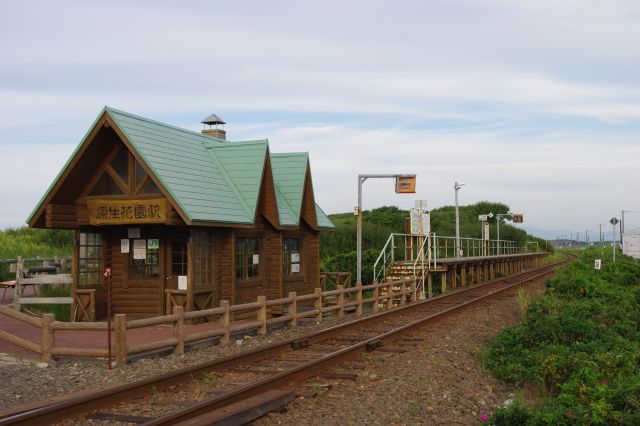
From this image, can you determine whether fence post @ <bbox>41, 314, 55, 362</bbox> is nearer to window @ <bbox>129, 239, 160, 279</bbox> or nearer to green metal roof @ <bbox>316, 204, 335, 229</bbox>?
window @ <bbox>129, 239, 160, 279</bbox>

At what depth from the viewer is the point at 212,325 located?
17.1 m

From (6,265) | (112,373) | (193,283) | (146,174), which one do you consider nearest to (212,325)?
(193,283)

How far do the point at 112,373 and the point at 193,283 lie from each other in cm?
547

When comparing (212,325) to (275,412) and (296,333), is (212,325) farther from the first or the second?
(275,412)

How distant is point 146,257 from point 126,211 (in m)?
1.57

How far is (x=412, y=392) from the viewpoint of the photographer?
396 inches

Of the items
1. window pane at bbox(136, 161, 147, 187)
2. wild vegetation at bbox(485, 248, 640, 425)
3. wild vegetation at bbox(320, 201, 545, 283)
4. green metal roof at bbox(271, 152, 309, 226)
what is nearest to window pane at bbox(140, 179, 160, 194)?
window pane at bbox(136, 161, 147, 187)

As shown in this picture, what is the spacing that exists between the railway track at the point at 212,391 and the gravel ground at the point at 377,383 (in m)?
0.35

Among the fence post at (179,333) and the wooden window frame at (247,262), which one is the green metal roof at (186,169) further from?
the fence post at (179,333)

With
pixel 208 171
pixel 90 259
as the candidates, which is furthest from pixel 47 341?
pixel 208 171

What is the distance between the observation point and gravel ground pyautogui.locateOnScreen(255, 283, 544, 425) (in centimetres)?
873

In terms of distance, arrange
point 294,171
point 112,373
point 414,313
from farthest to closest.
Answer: point 294,171, point 414,313, point 112,373

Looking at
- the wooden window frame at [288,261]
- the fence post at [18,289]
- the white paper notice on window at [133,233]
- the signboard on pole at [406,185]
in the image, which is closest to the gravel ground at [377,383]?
the white paper notice on window at [133,233]

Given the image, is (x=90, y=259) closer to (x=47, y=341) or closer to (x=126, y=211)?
(x=126, y=211)
